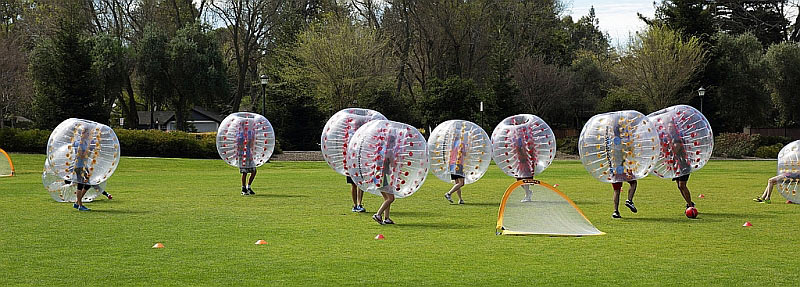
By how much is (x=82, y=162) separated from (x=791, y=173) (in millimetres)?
16148

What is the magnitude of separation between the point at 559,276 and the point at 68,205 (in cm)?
1309

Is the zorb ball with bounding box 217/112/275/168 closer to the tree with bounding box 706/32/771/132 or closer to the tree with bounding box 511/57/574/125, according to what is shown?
the tree with bounding box 706/32/771/132

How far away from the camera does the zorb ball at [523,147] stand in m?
20.0

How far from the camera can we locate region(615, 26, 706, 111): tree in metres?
58.9

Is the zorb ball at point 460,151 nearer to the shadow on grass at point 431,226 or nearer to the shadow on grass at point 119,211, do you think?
the shadow on grass at point 431,226

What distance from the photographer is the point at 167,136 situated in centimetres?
4622

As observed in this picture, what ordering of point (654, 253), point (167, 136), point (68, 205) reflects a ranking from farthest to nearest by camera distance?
point (167, 136) → point (68, 205) → point (654, 253)

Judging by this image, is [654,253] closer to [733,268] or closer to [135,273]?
[733,268]

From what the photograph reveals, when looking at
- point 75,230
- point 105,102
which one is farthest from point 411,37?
point 75,230

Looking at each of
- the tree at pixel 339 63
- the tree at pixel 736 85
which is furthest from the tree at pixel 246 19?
the tree at pixel 736 85

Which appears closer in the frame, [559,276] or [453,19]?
[559,276]

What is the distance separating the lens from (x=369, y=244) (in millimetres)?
12742

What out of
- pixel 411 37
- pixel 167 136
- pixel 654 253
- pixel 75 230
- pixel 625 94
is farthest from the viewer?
pixel 411 37

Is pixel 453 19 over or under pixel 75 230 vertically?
over
